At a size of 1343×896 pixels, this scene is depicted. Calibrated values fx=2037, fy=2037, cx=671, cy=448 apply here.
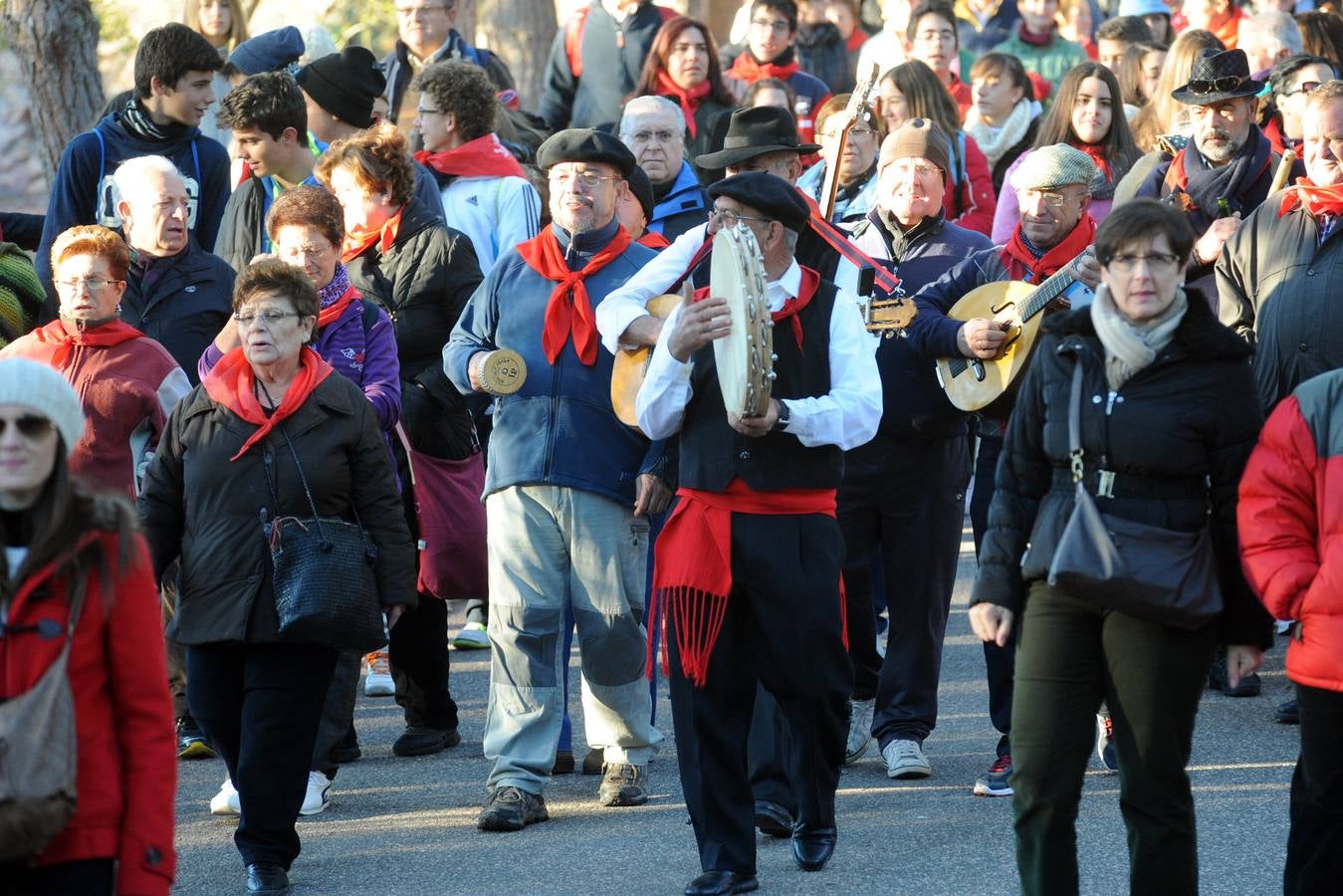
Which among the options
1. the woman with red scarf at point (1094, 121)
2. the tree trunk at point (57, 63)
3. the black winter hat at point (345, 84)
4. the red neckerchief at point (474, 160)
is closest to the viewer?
the red neckerchief at point (474, 160)

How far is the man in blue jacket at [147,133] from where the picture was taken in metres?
8.84

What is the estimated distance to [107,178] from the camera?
8844 millimetres

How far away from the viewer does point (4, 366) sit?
4062mm

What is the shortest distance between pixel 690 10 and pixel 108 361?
11.3 metres

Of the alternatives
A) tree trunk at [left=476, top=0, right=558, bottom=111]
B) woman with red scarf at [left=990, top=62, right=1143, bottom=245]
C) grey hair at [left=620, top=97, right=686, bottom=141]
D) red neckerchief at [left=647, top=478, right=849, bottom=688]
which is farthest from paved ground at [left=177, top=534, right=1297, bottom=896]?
tree trunk at [left=476, top=0, right=558, bottom=111]

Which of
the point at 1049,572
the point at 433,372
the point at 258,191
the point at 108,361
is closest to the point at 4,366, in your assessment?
the point at 1049,572

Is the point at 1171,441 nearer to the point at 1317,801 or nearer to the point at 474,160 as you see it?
the point at 1317,801

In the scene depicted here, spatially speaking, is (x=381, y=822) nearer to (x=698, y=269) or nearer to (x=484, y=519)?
(x=484, y=519)

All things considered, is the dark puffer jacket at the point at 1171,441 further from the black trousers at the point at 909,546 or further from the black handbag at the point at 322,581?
the black trousers at the point at 909,546

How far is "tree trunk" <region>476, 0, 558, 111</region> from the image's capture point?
16844 mm

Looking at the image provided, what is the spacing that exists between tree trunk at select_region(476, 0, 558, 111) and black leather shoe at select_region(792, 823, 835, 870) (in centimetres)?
1141

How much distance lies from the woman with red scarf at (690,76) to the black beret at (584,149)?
3.92 metres

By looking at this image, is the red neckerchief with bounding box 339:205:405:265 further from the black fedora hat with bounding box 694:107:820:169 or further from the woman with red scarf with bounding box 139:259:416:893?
the woman with red scarf with bounding box 139:259:416:893

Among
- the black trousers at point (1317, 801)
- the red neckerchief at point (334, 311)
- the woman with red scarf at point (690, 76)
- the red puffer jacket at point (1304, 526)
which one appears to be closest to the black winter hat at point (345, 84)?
the woman with red scarf at point (690, 76)
